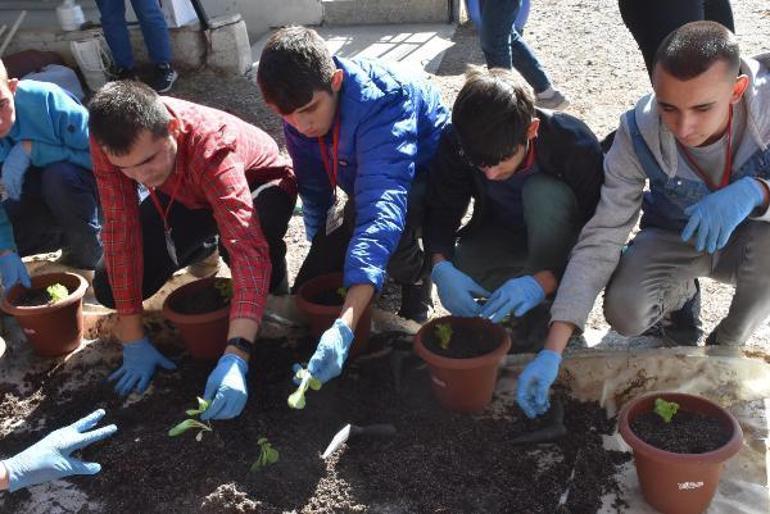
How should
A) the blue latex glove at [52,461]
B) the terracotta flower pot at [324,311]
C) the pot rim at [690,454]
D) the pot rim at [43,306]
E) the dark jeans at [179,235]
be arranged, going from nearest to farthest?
the pot rim at [690,454], the blue latex glove at [52,461], the terracotta flower pot at [324,311], the pot rim at [43,306], the dark jeans at [179,235]

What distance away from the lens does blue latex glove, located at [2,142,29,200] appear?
2850 millimetres

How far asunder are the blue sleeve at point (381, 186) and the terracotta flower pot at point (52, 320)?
104 cm

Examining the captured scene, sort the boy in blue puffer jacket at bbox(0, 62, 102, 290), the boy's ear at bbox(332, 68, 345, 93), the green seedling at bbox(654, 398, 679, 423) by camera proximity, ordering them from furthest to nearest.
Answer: the boy in blue puffer jacket at bbox(0, 62, 102, 290) → the boy's ear at bbox(332, 68, 345, 93) → the green seedling at bbox(654, 398, 679, 423)

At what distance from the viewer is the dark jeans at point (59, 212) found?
2.88 metres

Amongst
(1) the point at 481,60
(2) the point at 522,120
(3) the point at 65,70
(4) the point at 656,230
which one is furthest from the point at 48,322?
(1) the point at 481,60

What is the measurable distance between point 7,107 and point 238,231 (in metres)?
1.10

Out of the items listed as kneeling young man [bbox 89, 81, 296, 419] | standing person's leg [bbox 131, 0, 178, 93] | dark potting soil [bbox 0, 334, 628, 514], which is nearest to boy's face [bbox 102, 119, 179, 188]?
kneeling young man [bbox 89, 81, 296, 419]

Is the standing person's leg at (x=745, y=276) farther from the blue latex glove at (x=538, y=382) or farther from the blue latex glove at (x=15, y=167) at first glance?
the blue latex glove at (x=15, y=167)

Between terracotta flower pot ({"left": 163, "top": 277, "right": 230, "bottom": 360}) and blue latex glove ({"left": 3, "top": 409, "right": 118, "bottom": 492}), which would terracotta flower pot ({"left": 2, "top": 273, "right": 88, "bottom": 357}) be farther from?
blue latex glove ({"left": 3, "top": 409, "right": 118, "bottom": 492})

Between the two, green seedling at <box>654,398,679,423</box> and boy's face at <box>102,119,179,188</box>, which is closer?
green seedling at <box>654,398,679,423</box>

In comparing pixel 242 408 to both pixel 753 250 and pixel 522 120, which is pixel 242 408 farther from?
pixel 753 250

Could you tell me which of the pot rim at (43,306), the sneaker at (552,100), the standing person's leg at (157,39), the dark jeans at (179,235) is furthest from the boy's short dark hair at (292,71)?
the standing person's leg at (157,39)

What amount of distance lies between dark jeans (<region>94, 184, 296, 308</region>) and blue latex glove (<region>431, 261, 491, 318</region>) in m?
0.65

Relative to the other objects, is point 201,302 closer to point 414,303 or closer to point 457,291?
point 414,303
